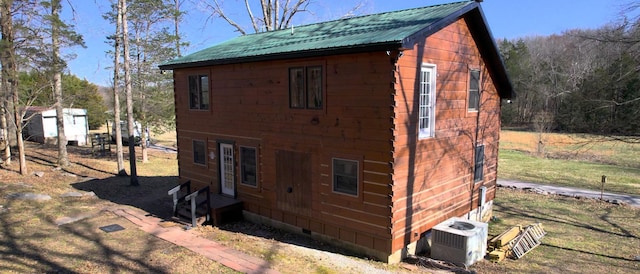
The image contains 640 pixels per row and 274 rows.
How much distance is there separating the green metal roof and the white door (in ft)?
8.97

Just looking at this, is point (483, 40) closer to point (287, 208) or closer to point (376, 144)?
point (376, 144)

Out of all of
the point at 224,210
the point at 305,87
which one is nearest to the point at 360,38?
the point at 305,87

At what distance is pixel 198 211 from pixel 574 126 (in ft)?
61.5

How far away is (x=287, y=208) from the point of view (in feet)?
34.8

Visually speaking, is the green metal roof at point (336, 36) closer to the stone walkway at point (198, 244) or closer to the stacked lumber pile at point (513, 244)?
the stone walkway at point (198, 244)

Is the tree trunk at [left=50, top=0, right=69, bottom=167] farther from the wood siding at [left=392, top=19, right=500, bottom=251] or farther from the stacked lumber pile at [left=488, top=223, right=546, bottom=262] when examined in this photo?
the stacked lumber pile at [left=488, top=223, right=546, bottom=262]

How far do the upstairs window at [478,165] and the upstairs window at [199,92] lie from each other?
346 inches

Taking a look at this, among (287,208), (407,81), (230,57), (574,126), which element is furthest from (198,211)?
(574,126)

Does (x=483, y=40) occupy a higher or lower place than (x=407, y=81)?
higher

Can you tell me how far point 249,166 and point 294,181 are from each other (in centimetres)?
192

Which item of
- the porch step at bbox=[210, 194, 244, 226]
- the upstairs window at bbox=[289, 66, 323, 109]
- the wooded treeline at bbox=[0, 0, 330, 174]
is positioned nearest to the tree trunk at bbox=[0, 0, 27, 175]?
the wooded treeline at bbox=[0, 0, 330, 174]

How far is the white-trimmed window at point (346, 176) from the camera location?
9.02m

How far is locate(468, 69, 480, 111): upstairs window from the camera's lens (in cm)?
1120

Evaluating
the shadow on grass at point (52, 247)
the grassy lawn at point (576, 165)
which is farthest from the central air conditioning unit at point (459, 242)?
the grassy lawn at point (576, 165)
